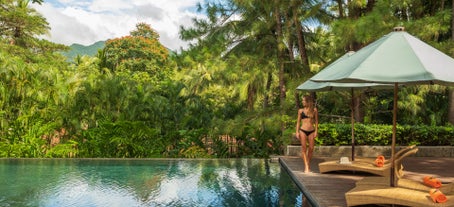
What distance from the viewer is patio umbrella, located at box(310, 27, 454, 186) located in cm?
460

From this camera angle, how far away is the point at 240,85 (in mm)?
15258

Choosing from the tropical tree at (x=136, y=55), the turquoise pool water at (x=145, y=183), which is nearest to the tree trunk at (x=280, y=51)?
the turquoise pool water at (x=145, y=183)

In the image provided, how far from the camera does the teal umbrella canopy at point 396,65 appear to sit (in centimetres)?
459

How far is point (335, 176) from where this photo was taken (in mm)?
8117

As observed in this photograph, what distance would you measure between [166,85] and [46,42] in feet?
80.0

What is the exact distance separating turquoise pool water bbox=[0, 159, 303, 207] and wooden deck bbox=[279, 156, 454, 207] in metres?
0.23

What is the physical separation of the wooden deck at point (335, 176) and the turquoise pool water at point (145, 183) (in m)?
0.23

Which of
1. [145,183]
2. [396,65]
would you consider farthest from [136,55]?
[396,65]

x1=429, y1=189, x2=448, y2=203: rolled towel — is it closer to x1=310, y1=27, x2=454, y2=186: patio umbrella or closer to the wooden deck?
x1=310, y1=27, x2=454, y2=186: patio umbrella

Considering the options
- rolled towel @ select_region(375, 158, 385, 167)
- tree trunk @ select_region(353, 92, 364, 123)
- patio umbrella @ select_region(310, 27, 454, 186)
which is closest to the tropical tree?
tree trunk @ select_region(353, 92, 364, 123)

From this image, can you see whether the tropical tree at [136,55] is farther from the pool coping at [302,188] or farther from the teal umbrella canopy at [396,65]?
the teal umbrella canopy at [396,65]

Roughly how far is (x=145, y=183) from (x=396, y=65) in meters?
5.49

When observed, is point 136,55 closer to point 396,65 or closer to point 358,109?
point 358,109

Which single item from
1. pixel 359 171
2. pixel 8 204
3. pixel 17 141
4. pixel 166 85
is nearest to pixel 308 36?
pixel 166 85
